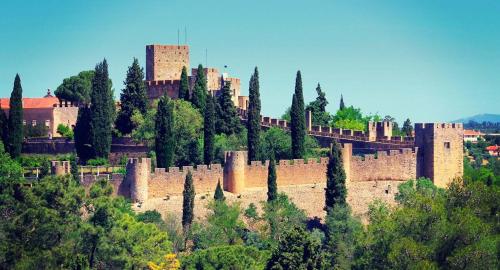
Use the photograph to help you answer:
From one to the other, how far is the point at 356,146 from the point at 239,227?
40.1ft

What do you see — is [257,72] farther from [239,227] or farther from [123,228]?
[123,228]

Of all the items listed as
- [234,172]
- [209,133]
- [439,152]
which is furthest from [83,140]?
[439,152]

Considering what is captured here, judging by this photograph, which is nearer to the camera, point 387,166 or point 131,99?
point 387,166

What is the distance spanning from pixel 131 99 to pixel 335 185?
→ 44.6 feet

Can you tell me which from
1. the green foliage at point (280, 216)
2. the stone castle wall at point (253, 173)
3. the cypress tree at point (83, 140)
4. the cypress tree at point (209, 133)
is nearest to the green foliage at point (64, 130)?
the cypress tree at point (83, 140)

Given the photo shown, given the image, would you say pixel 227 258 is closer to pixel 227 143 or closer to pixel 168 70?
pixel 227 143

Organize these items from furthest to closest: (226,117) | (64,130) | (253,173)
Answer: (64,130) → (226,117) → (253,173)

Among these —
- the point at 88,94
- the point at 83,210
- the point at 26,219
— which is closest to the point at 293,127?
the point at 83,210

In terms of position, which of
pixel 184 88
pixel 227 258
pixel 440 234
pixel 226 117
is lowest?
pixel 227 258

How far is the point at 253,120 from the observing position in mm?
61719

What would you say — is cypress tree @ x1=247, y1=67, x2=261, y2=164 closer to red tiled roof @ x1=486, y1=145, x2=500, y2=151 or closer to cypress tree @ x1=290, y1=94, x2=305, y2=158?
cypress tree @ x1=290, y1=94, x2=305, y2=158

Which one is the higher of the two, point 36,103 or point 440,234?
point 36,103

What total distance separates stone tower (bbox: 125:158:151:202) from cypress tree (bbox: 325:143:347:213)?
26.5ft

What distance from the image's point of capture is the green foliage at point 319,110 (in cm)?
7231
